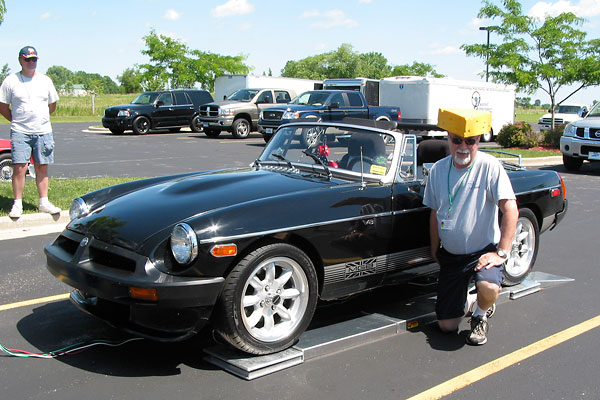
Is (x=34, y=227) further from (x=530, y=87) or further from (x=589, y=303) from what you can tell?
(x=530, y=87)

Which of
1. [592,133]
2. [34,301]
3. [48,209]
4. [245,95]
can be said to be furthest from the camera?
[245,95]

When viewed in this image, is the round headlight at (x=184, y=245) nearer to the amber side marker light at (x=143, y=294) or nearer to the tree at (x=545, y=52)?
the amber side marker light at (x=143, y=294)

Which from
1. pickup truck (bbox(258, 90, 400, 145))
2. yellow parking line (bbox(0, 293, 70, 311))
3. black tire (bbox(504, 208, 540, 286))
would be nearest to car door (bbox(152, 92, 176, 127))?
pickup truck (bbox(258, 90, 400, 145))

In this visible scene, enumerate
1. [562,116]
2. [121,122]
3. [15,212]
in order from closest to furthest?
1. [15,212]
2. [121,122]
3. [562,116]

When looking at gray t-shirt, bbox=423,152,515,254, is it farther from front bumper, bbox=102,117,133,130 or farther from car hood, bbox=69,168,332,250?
front bumper, bbox=102,117,133,130

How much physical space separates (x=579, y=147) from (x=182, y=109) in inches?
638

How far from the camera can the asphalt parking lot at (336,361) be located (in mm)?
3402

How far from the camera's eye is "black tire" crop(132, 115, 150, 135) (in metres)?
23.7

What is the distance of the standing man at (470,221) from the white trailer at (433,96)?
18705 millimetres

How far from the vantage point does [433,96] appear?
940 inches

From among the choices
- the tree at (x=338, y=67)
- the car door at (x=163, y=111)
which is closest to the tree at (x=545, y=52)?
the car door at (x=163, y=111)

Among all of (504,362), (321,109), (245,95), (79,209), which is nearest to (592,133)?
(321,109)

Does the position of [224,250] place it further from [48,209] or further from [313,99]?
[313,99]

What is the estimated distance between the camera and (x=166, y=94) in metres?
24.9
